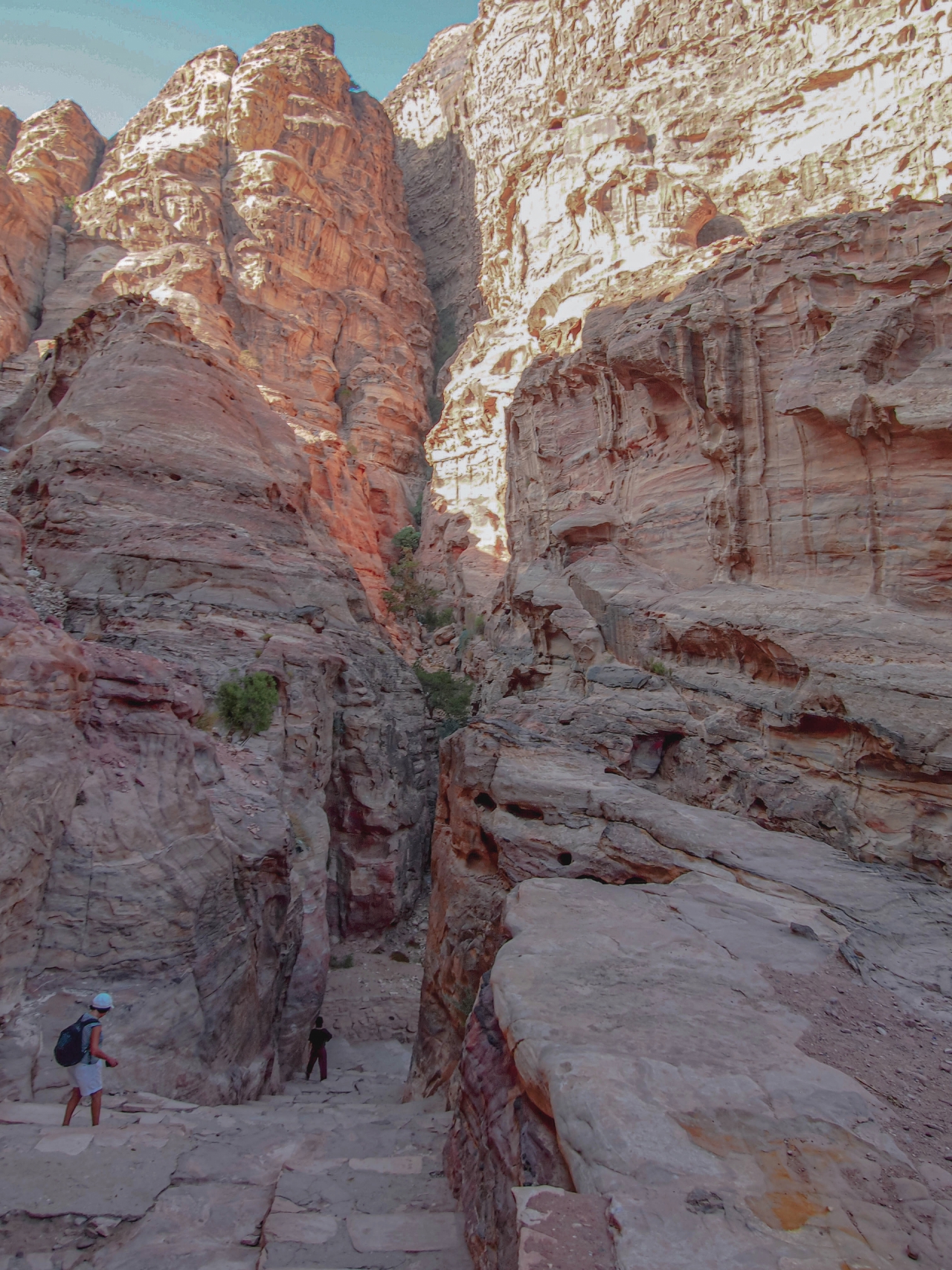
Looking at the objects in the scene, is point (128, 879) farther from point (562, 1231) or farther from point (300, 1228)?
point (562, 1231)

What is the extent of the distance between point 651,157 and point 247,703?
31.6 m

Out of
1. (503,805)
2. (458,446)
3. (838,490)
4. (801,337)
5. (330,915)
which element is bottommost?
(330,915)

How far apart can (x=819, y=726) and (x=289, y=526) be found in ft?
52.8

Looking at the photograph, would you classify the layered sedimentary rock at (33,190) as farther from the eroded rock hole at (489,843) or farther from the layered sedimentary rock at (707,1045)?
the layered sedimentary rock at (707,1045)

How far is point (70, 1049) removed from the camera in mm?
6090

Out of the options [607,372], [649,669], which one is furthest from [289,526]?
[649,669]

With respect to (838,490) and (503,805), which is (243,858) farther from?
(838,490)

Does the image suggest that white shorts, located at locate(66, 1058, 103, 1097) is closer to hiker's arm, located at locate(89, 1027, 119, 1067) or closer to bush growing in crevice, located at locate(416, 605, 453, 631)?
hiker's arm, located at locate(89, 1027, 119, 1067)

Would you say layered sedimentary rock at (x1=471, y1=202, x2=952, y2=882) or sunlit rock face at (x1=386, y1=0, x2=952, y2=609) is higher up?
sunlit rock face at (x1=386, y1=0, x2=952, y2=609)

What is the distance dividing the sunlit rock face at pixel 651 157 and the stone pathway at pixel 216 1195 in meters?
23.2

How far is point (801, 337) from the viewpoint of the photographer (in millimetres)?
15711

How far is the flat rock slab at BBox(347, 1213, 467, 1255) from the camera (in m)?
4.33

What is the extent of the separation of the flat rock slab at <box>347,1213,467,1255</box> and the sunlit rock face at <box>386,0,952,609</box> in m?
23.4

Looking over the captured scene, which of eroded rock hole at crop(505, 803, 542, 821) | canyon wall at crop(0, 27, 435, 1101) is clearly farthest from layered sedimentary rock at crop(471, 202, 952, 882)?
canyon wall at crop(0, 27, 435, 1101)
